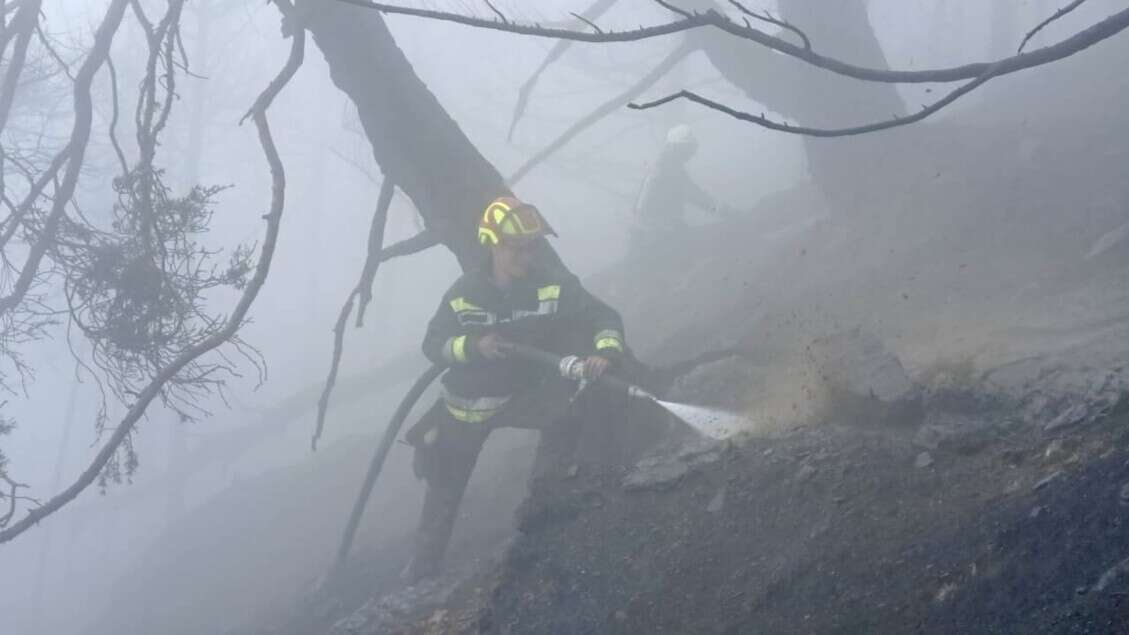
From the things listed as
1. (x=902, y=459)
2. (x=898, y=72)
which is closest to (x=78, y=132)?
(x=898, y=72)

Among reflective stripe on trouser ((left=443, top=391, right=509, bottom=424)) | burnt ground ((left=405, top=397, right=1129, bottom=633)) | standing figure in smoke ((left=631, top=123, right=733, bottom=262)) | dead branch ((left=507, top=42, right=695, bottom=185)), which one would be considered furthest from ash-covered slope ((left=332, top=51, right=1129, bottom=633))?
standing figure in smoke ((left=631, top=123, right=733, bottom=262))

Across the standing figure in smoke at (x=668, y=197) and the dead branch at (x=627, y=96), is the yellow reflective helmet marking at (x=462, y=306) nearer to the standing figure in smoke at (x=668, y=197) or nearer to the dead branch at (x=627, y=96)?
the dead branch at (x=627, y=96)

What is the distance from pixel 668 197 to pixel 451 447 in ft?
24.8

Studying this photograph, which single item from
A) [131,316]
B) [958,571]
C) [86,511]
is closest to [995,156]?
[958,571]

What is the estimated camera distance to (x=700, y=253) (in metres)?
12.1

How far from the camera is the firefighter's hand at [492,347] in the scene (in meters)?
5.98

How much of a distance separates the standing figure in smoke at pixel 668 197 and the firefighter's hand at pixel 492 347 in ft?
23.6

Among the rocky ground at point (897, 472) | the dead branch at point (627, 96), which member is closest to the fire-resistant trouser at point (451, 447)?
the rocky ground at point (897, 472)

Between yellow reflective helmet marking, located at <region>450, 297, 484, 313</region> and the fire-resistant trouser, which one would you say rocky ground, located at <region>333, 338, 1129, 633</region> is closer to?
the fire-resistant trouser

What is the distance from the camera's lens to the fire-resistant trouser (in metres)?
6.08

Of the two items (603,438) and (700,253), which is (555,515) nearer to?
(603,438)

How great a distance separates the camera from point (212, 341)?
19.0ft

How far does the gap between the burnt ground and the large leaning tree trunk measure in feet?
8.45

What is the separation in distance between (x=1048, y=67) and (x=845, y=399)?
33.7 feet
